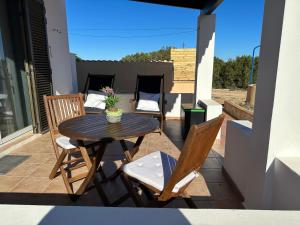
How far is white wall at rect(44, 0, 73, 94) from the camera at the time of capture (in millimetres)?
4371

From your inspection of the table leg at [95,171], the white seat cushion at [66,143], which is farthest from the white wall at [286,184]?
the white seat cushion at [66,143]

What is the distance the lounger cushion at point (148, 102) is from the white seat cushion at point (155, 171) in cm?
276

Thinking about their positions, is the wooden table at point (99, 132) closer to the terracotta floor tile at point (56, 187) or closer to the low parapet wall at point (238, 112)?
the terracotta floor tile at point (56, 187)

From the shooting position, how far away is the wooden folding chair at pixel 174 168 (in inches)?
47.7

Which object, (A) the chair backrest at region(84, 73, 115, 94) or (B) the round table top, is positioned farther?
(A) the chair backrest at region(84, 73, 115, 94)

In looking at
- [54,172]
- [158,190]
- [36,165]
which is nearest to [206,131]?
[158,190]

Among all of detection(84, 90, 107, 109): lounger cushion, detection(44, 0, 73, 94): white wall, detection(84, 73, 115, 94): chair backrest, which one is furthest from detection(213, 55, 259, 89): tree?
detection(44, 0, 73, 94): white wall

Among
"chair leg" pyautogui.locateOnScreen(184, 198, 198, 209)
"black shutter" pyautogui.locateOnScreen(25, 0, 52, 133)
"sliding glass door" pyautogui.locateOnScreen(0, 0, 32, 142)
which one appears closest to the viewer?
"chair leg" pyautogui.locateOnScreen(184, 198, 198, 209)

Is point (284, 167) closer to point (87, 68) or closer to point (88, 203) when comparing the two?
point (88, 203)

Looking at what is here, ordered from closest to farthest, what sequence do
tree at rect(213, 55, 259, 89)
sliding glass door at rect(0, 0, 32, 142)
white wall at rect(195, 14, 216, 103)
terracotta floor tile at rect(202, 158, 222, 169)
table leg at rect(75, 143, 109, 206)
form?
1. table leg at rect(75, 143, 109, 206)
2. terracotta floor tile at rect(202, 158, 222, 169)
3. sliding glass door at rect(0, 0, 32, 142)
4. white wall at rect(195, 14, 216, 103)
5. tree at rect(213, 55, 259, 89)

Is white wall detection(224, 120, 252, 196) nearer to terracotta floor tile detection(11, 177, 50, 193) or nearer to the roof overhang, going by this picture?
terracotta floor tile detection(11, 177, 50, 193)

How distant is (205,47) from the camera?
4391 mm

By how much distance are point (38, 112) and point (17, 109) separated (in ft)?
1.15

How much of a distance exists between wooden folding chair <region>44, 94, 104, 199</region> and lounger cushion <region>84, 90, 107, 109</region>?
6.14ft
